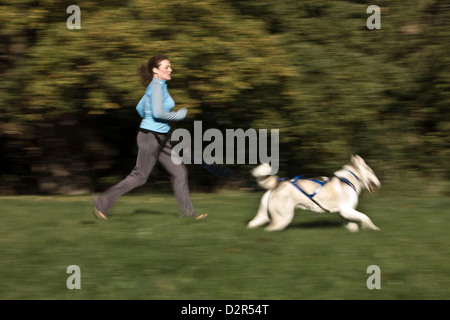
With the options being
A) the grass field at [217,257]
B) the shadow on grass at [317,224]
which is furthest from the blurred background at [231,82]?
the shadow on grass at [317,224]

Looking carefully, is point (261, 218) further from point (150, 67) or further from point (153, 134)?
point (150, 67)

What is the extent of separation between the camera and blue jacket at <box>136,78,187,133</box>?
6953mm

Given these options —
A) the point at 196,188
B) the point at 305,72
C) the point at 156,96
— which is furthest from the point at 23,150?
the point at 156,96

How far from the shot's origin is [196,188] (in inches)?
495

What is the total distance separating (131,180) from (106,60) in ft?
9.56

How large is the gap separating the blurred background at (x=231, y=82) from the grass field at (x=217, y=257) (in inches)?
103

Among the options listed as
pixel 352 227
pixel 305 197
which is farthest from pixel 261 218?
pixel 352 227

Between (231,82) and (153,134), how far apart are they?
2856 millimetres

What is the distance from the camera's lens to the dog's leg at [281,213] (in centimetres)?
651

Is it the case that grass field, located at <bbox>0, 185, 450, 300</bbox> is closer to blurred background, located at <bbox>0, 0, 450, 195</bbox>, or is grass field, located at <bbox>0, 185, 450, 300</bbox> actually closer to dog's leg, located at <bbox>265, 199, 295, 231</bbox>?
dog's leg, located at <bbox>265, 199, 295, 231</bbox>

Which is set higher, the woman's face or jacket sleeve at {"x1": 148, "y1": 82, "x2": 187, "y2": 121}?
the woman's face

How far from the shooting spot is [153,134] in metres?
7.13

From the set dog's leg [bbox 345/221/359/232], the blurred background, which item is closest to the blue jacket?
dog's leg [bbox 345/221/359/232]

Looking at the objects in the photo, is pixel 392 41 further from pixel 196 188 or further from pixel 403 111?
pixel 196 188
